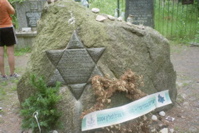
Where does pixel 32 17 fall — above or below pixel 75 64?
below

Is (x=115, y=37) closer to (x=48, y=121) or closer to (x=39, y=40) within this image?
(x=39, y=40)

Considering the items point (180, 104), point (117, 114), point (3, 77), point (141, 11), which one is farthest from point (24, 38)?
point (117, 114)

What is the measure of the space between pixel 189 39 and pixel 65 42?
243 inches

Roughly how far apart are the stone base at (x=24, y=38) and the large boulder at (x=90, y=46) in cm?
469

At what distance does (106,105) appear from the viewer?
292cm

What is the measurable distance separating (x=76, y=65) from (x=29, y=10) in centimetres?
573

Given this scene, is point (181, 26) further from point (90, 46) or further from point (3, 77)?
point (90, 46)

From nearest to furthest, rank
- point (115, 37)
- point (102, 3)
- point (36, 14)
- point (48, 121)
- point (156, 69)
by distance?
point (48, 121) → point (115, 37) → point (156, 69) → point (36, 14) → point (102, 3)

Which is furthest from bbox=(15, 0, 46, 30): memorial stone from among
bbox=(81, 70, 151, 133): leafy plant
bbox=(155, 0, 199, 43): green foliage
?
bbox=(81, 70, 151, 133): leafy plant

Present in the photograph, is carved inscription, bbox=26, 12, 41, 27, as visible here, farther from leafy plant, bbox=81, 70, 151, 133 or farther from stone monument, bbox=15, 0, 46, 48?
leafy plant, bbox=81, 70, 151, 133

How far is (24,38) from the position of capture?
7980mm

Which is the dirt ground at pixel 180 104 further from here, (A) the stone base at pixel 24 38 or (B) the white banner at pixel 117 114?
(A) the stone base at pixel 24 38

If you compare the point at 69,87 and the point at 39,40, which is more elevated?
the point at 39,40

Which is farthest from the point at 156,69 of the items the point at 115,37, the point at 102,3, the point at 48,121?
the point at 102,3
